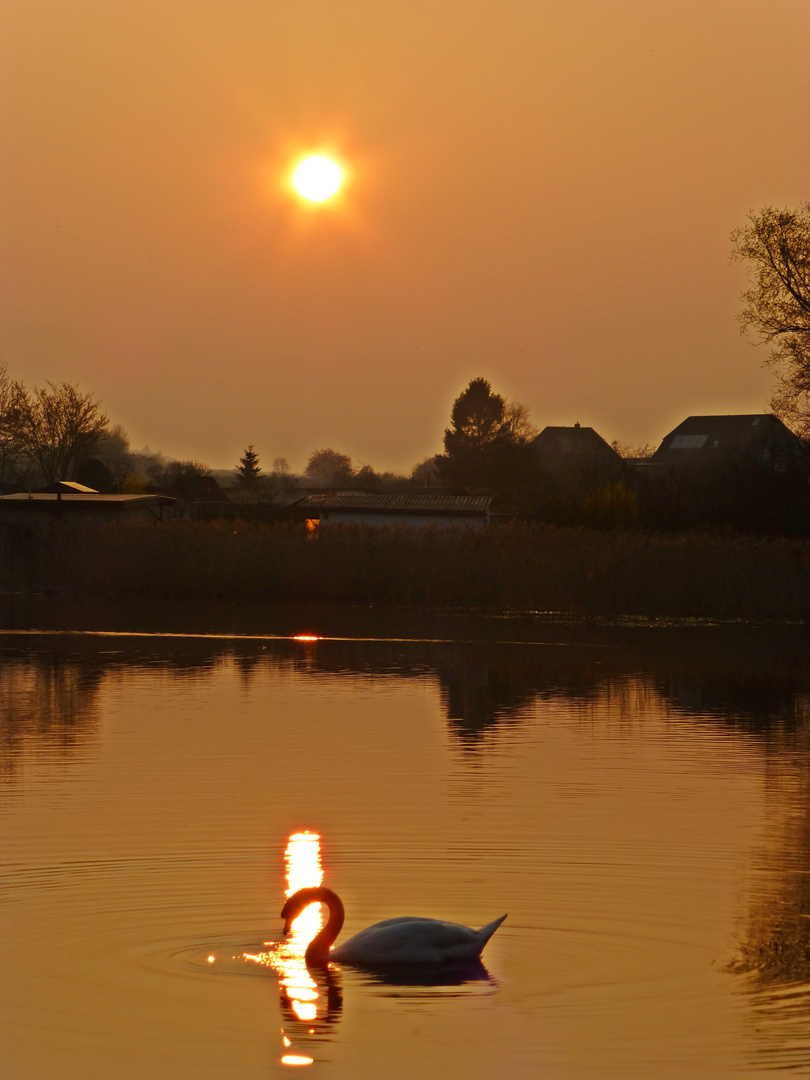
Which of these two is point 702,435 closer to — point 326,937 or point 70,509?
point 70,509

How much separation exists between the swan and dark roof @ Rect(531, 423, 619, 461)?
101432 mm

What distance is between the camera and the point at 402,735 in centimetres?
1544

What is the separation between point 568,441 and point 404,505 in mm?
47824

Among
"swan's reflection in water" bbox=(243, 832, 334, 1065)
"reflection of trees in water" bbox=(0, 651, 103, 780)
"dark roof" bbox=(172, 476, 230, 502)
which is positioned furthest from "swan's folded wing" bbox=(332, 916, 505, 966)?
"dark roof" bbox=(172, 476, 230, 502)

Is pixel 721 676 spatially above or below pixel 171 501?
below

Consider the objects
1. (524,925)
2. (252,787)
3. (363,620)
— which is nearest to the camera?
(524,925)

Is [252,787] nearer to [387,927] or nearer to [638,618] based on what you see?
[387,927]

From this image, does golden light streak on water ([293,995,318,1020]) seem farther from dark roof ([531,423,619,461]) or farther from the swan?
dark roof ([531,423,619,461])

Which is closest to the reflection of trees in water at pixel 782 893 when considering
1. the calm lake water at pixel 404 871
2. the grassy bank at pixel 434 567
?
the calm lake water at pixel 404 871

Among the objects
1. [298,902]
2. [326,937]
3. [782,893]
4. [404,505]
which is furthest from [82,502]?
[326,937]

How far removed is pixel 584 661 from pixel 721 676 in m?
2.62

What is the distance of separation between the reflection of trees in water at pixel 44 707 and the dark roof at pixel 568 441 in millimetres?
88534

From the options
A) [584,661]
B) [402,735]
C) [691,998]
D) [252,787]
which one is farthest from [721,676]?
[691,998]

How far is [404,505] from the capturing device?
6800 centimetres
